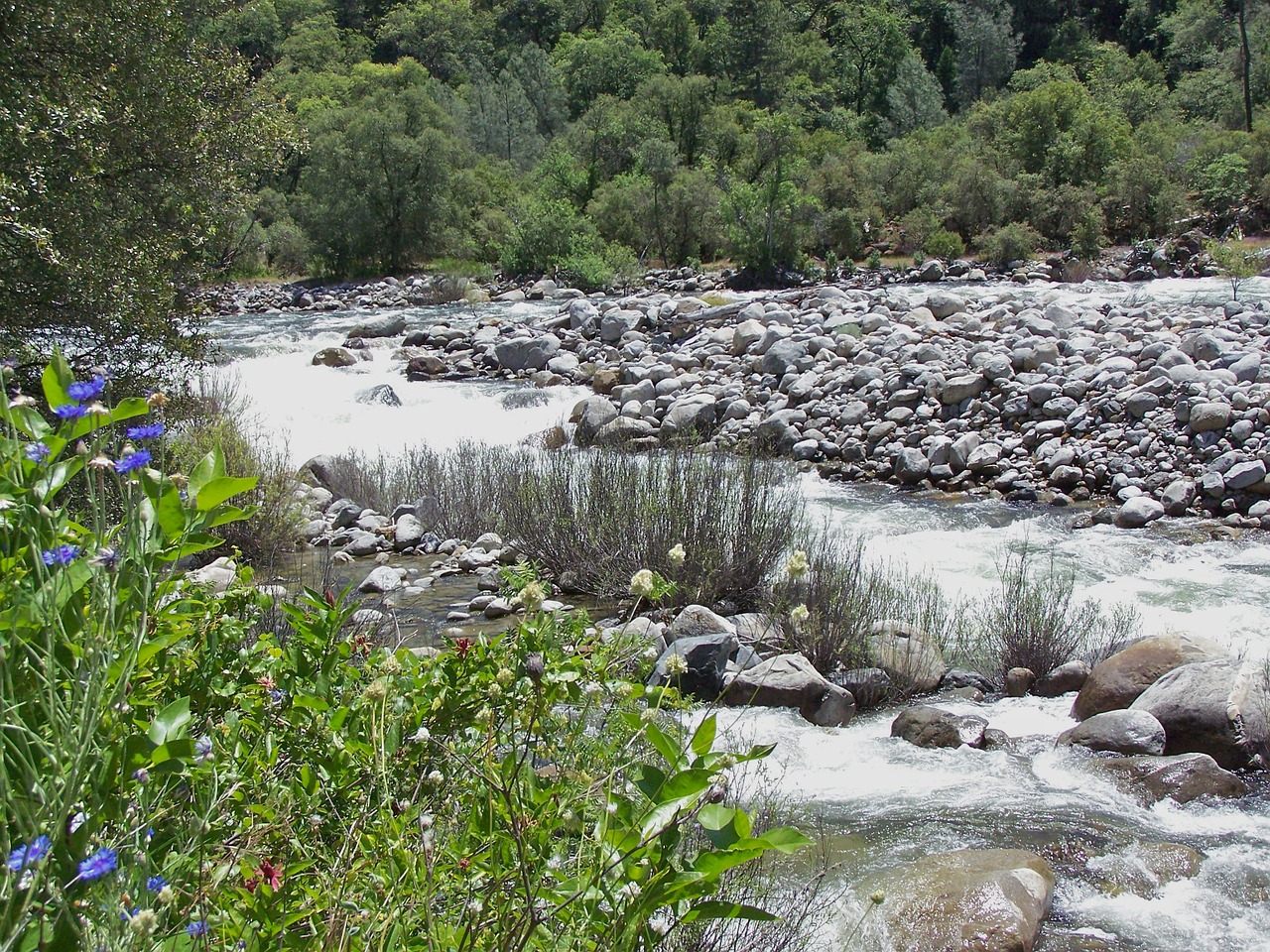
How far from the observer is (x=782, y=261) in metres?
30.2

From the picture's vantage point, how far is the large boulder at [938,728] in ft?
16.5

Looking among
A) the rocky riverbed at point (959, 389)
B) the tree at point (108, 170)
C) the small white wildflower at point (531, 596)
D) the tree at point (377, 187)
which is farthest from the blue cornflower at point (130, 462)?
the tree at point (377, 187)

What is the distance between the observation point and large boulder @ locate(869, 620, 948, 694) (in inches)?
226

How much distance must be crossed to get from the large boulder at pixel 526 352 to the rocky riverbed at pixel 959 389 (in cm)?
3

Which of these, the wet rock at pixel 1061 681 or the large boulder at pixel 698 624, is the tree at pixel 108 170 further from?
the wet rock at pixel 1061 681

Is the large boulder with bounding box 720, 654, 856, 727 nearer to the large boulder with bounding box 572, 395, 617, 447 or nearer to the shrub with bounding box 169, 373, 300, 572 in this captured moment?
→ the shrub with bounding box 169, 373, 300, 572

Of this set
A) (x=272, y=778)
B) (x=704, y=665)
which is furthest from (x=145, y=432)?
(x=704, y=665)

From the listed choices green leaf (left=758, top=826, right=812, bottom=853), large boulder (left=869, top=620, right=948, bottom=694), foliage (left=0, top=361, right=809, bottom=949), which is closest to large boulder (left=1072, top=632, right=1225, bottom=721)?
large boulder (left=869, top=620, right=948, bottom=694)

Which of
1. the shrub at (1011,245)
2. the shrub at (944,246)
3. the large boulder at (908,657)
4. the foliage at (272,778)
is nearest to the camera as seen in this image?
the foliage at (272,778)

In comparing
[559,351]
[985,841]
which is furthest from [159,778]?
[559,351]

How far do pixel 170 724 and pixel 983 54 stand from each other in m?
72.2

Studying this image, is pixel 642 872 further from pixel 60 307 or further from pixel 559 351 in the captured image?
pixel 559 351

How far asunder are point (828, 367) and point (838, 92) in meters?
53.7

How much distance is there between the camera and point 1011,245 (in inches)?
1196
